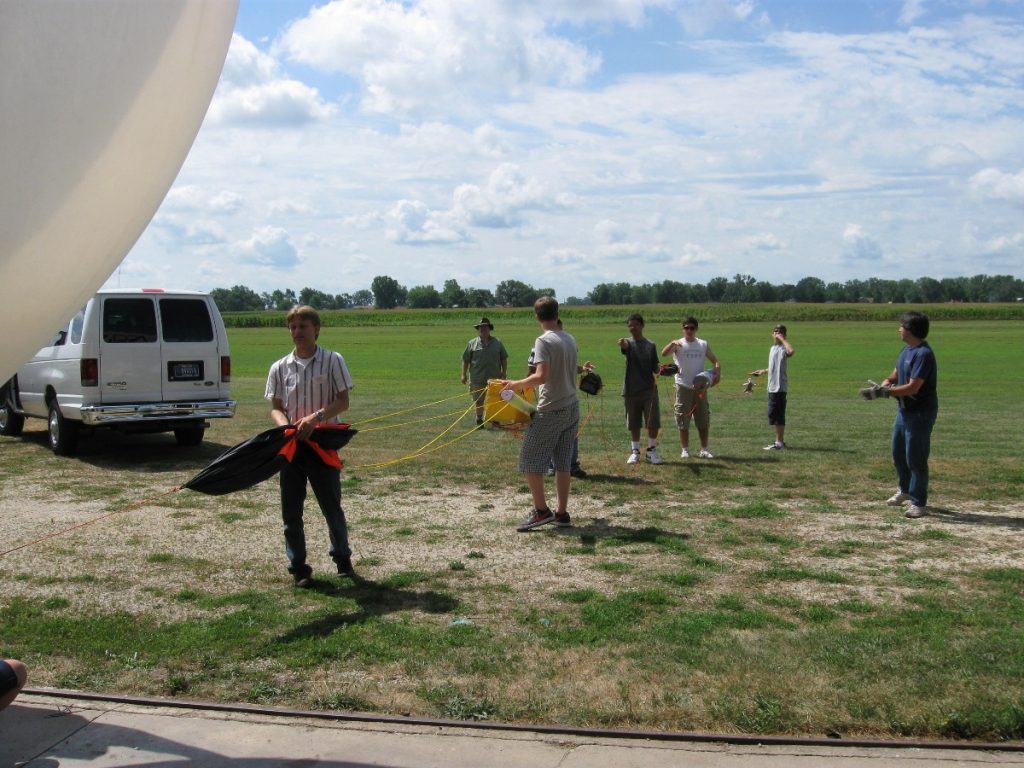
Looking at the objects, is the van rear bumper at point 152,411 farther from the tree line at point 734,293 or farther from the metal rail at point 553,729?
the tree line at point 734,293

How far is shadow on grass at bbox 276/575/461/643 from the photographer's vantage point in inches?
224

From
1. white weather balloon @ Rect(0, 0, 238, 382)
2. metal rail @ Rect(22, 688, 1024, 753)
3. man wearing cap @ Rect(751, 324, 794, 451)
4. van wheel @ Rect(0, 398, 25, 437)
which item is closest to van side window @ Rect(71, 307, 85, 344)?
van wheel @ Rect(0, 398, 25, 437)

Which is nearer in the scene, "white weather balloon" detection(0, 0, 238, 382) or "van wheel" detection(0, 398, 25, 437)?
"white weather balloon" detection(0, 0, 238, 382)

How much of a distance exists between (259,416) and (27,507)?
30.0 feet

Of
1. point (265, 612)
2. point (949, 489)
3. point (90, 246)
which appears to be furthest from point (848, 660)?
point (949, 489)

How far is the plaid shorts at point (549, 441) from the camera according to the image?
8453 mm

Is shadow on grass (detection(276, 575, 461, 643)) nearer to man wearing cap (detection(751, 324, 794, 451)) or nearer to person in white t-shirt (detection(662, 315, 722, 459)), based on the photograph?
person in white t-shirt (detection(662, 315, 722, 459))

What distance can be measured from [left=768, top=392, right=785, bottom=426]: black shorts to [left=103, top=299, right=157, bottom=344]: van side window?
8565 mm

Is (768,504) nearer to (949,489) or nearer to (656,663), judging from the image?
(949,489)

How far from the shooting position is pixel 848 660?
16.3 ft

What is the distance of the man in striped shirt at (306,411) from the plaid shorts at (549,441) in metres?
2.07

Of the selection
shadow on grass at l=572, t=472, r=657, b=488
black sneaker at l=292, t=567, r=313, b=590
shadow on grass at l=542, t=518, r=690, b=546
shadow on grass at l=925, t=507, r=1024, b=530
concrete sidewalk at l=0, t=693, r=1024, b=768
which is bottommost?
shadow on grass at l=925, t=507, r=1024, b=530

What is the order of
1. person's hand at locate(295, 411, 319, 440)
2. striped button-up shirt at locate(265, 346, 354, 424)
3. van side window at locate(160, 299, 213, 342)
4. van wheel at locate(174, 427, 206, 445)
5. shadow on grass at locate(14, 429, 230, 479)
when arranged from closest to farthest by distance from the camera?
person's hand at locate(295, 411, 319, 440), striped button-up shirt at locate(265, 346, 354, 424), shadow on grass at locate(14, 429, 230, 479), van side window at locate(160, 299, 213, 342), van wheel at locate(174, 427, 206, 445)

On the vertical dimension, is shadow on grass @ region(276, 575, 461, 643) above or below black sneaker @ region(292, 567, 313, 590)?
below
